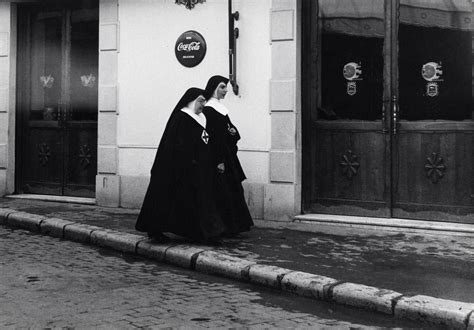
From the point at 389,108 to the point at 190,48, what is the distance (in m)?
3.15

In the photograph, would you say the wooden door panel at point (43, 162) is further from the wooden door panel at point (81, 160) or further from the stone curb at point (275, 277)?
the stone curb at point (275, 277)

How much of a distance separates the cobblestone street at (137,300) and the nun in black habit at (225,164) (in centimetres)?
130

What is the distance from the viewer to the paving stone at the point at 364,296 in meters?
5.72

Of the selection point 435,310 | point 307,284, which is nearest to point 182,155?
point 307,284

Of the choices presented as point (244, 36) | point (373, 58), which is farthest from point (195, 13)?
point (373, 58)

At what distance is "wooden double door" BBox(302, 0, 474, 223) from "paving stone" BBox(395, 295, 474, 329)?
398cm

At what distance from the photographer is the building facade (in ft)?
31.0

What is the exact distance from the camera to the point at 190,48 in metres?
10.9

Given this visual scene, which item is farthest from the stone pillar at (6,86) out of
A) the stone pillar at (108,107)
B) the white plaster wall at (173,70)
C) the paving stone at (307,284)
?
the paving stone at (307,284)

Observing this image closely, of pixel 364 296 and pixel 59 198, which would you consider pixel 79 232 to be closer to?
pixel 59 198

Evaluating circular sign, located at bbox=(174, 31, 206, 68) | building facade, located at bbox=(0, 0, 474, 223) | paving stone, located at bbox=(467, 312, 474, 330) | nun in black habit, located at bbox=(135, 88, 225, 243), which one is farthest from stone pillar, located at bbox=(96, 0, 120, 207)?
paving stone, located at bbox=(467, 312, 474, 330)

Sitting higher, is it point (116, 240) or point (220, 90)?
point (220, 90)

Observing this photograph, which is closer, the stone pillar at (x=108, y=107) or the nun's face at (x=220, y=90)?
the nun's face at (x=220, y=90)

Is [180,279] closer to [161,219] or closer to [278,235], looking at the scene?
[161,219]
